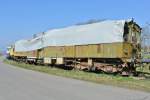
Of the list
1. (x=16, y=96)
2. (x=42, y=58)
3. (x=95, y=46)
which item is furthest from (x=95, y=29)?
(x=16, y=96)

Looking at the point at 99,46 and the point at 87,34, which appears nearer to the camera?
the point at 99,46

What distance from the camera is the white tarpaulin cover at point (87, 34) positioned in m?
24.5

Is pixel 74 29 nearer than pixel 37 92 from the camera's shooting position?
No

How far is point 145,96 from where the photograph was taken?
13.1 m

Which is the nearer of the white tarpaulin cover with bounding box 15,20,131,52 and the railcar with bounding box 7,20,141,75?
the railcar with bounding box 7,20,141,75

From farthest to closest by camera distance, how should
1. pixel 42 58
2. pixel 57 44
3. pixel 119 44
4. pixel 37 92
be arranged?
pixel 42 58 → pixel 57 44 → pixel 119 44 → pixel 37 92

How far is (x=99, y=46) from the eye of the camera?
26000 millimetres

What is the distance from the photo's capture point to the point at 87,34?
27.8 m

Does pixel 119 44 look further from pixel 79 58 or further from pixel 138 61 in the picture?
pixel 79 58

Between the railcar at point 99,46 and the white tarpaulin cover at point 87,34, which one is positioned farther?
the white tarpaulin cover at point 87,34

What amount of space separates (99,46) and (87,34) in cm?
218

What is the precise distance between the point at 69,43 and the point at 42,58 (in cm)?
802

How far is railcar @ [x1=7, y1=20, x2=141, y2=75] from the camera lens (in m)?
24.2

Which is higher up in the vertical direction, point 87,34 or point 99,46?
point 87,34
